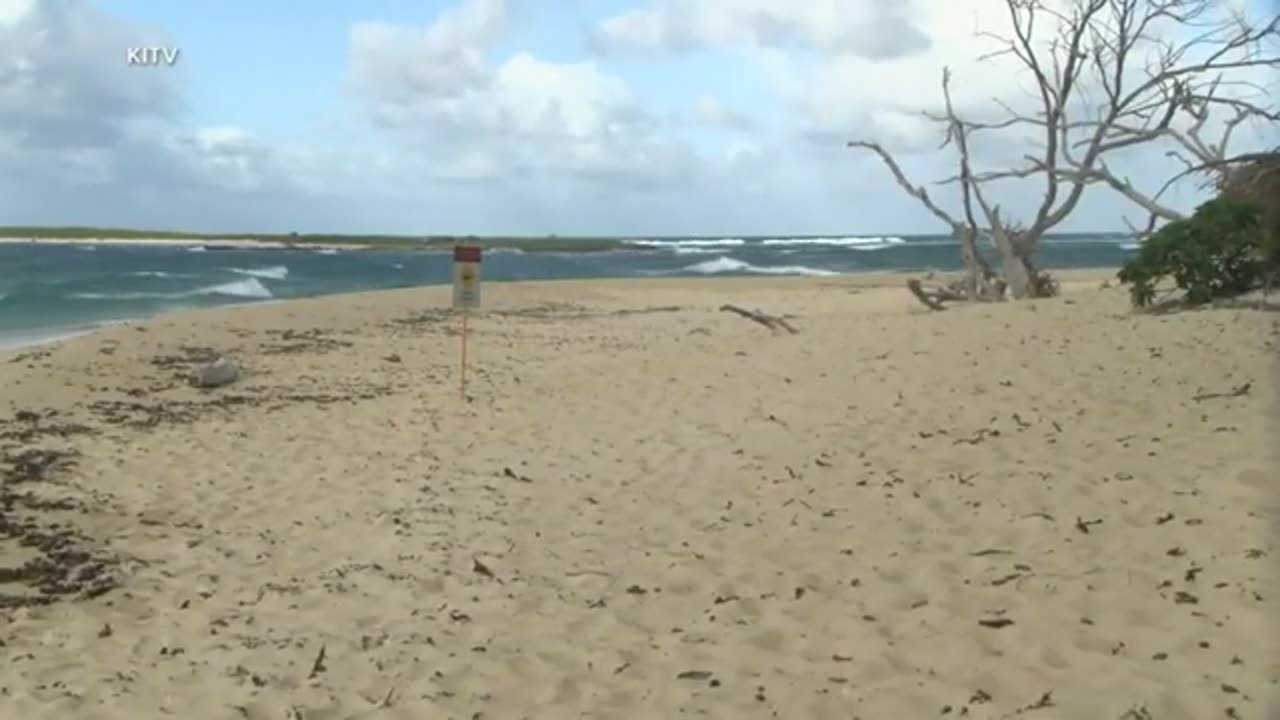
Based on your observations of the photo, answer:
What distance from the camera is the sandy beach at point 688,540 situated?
4004mm

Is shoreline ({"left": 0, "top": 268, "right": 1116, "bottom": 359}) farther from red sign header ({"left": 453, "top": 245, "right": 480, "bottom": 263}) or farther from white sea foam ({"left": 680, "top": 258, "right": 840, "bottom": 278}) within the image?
white sea foam ({"left": 680, "top": 258, "right": 840, "bottom": 278})

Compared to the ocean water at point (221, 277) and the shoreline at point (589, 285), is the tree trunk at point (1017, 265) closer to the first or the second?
the shoreline at point (589, 285)

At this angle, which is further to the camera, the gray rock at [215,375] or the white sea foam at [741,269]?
the white sea foam at [741,269]

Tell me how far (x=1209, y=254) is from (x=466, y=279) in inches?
262

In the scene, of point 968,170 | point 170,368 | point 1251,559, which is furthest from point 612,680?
point 968,170

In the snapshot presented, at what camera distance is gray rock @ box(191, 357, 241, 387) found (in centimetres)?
1161

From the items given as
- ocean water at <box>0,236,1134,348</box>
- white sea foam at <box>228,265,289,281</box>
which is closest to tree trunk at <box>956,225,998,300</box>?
ocean water at <box>0,236,1134,348</box>

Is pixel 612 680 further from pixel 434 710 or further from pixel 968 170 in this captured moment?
pixel 968 170

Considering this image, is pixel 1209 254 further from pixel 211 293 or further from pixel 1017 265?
pixel 211 293

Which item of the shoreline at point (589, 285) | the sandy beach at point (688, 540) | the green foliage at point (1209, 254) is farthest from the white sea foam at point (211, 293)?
the green foliage at point (1209, 254)

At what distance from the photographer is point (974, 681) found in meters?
3.81

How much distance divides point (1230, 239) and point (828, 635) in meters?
7.56

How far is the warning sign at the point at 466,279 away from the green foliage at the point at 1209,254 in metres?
6.11

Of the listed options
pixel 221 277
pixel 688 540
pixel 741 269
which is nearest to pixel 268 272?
pixel 221 277
